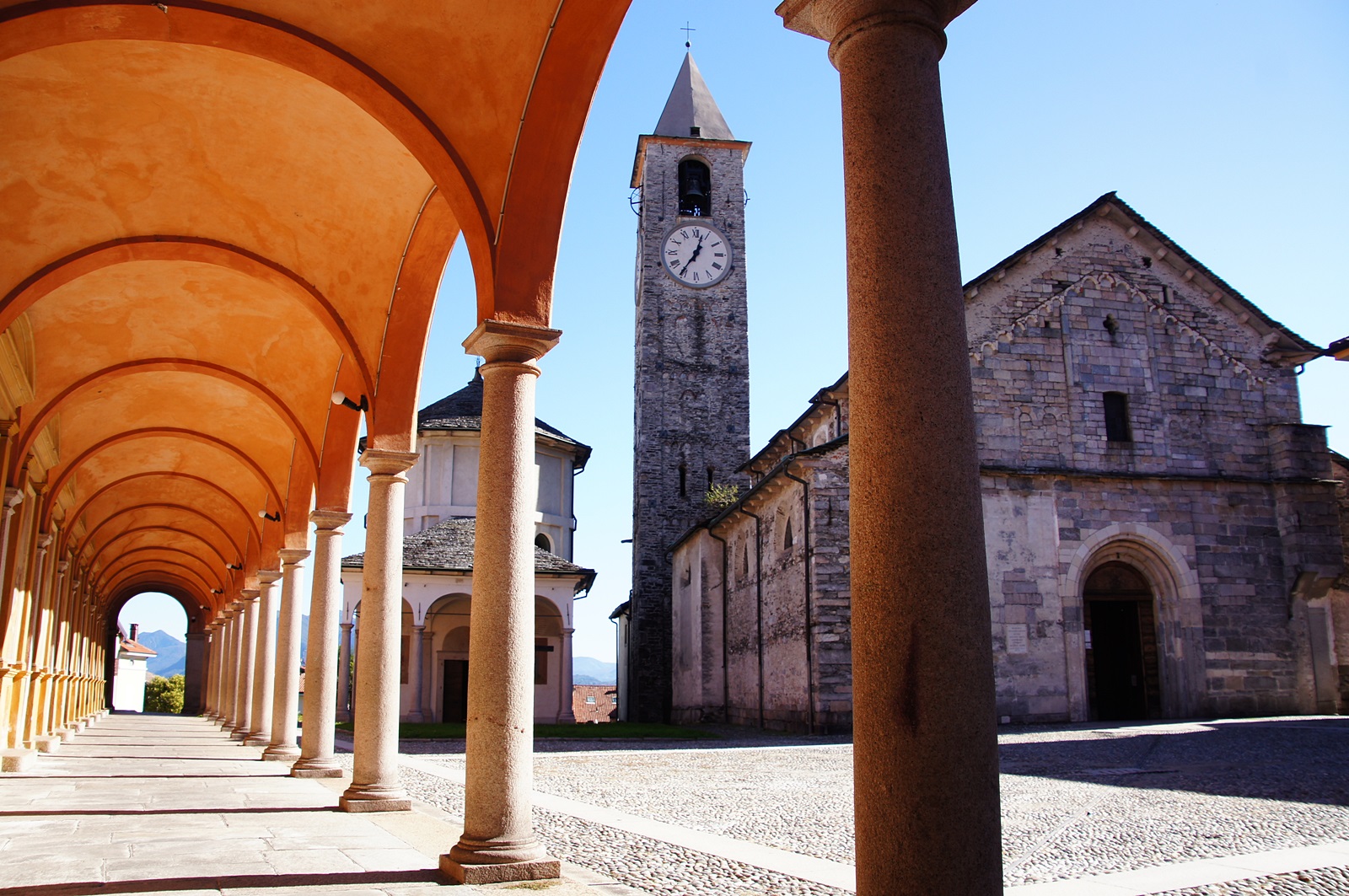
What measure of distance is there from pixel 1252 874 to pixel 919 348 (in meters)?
4.41

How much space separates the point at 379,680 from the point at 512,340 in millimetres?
3569

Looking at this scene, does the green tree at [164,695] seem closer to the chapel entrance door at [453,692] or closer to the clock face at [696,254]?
the chapel entrance door at [453,692]

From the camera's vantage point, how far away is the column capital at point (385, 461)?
28.5ft

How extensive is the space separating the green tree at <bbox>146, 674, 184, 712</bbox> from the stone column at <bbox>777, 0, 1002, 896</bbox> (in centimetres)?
5246

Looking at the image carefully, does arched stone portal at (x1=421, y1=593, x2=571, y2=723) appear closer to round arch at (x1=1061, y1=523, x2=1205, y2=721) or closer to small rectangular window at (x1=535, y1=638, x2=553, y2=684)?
small rectangular window at (x1=535, y1=638, x2=553, y2=684)

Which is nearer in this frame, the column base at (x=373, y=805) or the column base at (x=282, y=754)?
the column base at (x=373, y=805)

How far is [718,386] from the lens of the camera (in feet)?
119

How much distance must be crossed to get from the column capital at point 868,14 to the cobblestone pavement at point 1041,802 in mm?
4025

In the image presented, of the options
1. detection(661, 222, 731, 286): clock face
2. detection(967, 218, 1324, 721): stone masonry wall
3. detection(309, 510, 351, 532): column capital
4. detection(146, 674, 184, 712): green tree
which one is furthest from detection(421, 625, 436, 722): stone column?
detection(146, 674, 184, 712): green tree

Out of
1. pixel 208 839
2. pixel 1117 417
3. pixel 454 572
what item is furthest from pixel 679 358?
pixel 208 839

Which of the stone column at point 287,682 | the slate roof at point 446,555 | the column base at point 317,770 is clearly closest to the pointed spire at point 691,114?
the slate roof at point 446,555

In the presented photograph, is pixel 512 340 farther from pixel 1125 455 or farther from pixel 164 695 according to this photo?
pixel 164 695

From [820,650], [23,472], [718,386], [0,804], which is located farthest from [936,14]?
[718,386]

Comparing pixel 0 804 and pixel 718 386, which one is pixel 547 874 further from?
pixel 718 386
